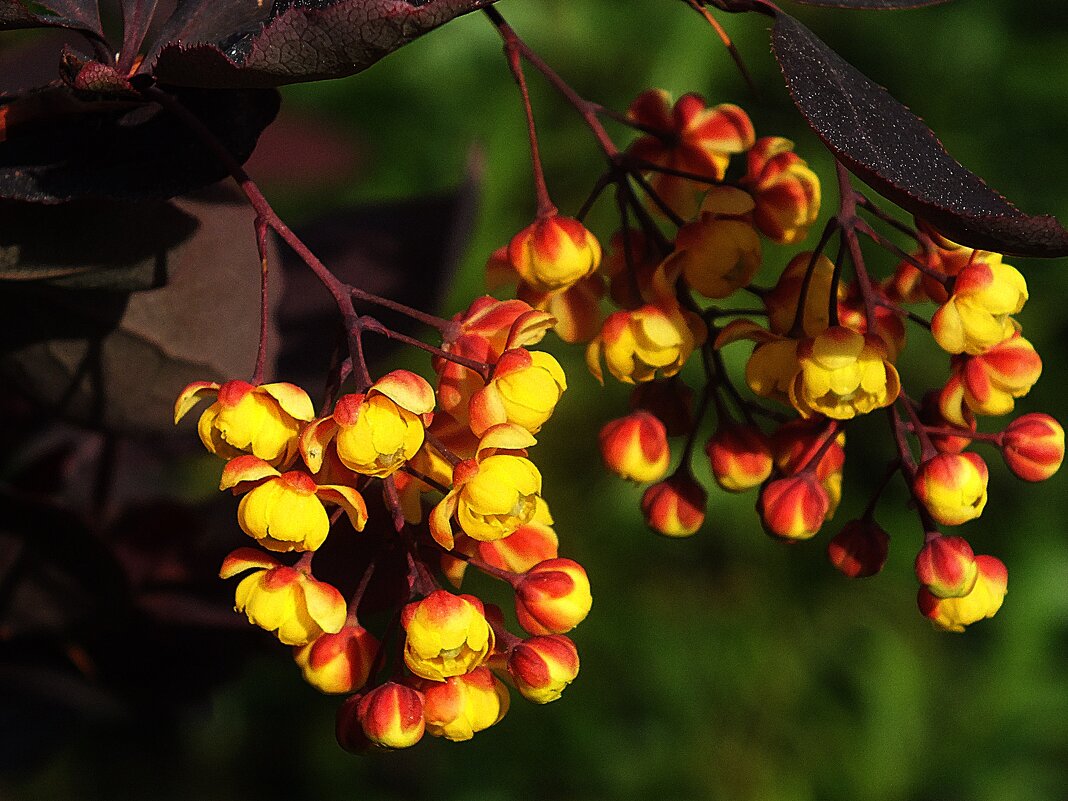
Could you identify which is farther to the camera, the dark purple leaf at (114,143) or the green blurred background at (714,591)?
the green blurred background at (714,591)

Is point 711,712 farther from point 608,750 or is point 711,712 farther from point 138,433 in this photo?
point 138,433

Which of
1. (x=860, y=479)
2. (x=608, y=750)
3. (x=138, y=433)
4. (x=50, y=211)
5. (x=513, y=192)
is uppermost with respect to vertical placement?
(x=50, y=211)

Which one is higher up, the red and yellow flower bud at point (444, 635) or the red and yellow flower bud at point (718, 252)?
the red and yellow flower bud at point (718, 252)

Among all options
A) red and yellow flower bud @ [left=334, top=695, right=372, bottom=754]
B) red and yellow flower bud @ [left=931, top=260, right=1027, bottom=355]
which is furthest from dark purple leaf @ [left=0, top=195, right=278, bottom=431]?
red and yellow flower bud @ [left=931, top=260, right=1027, bottom=355]

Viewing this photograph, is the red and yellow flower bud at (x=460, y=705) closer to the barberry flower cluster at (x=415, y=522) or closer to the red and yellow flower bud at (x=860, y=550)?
the barberry flower cluster at (x=415, y=522)

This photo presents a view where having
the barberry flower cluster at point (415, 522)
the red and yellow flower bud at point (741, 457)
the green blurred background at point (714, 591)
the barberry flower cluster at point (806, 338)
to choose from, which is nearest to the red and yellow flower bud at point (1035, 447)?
the barberry flower cluster at point (806, 338)

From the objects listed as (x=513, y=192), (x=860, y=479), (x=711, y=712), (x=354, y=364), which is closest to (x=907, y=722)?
(x=711, y=712)

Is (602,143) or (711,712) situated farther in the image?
(711,712)

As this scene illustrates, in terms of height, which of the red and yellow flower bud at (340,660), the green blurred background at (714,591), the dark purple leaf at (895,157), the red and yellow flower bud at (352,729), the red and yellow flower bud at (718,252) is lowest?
the green blurred background at (714,591)
